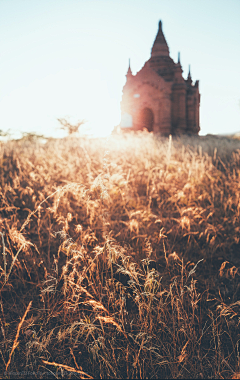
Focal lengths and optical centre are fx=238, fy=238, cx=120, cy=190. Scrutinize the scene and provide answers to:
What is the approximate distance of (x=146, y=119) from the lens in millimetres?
19094

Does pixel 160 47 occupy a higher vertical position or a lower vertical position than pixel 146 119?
higher

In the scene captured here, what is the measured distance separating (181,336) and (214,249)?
131 centimetres

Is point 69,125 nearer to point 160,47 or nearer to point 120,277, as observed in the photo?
point 160,47

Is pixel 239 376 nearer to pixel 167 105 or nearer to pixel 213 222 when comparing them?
pixel 213 222

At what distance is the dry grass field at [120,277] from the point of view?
5.43 feet

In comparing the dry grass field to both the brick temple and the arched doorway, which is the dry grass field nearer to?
the brick temple

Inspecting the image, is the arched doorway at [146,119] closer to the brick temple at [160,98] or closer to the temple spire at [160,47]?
the brick temple at [160,98]

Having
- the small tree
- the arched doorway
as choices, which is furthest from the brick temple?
the small tree

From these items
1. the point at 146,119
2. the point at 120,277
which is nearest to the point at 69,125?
the point at 146,119

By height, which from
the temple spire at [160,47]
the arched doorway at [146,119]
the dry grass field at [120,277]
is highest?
the temple spire at [160,47]

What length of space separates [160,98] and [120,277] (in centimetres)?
1749

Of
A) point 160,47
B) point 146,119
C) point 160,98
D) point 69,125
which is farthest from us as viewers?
point 69,125

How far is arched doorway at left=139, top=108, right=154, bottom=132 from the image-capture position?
18875mm

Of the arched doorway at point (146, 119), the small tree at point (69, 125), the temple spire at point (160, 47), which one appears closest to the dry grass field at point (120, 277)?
the arched doorway at point (146, 119)
